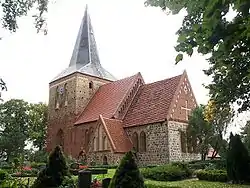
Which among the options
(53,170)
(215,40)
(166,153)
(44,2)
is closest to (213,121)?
(166,153)

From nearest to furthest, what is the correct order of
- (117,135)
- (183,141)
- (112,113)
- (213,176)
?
(213,176) → (117,135) → (183,141) → (112,113)

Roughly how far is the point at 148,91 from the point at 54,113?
13402mm

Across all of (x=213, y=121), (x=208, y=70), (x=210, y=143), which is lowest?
(x=210, y=143)

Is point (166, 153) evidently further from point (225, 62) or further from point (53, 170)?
point (225, 62)

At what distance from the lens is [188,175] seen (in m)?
17.0

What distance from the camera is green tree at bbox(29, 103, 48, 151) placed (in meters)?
45.2

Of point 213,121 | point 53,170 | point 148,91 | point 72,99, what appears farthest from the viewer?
point 72,99

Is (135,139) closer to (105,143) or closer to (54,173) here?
(105,143)

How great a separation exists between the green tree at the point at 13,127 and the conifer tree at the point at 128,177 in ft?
116

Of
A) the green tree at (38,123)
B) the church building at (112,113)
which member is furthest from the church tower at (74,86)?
the green tree at (38,123)

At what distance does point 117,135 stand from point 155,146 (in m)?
3.49

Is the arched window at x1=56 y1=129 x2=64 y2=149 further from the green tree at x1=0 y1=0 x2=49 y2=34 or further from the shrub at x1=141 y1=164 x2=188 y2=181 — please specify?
the green tree at x1=0 y1=0 x2=49 y2=34

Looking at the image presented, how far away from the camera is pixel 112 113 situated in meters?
28.4

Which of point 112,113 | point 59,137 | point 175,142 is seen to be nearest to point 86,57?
point 59,137
